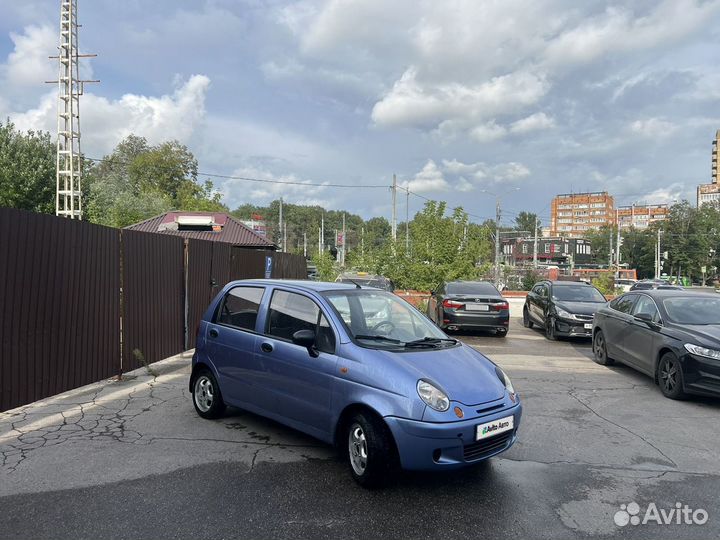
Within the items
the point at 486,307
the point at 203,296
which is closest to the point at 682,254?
the point at 486,307

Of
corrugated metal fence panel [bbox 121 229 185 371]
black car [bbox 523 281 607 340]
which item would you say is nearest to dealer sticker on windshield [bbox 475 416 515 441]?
corrugated metal fence panel [bbox 121 229 185 371]

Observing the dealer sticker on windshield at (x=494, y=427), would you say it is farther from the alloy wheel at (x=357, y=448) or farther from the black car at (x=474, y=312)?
the black car at (x=474, y=312)

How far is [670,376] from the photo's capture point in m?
7.07

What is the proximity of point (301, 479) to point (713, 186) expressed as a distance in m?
151

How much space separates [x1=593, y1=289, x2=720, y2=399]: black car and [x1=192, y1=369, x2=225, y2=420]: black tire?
578cm

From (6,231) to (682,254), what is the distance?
3827 inches

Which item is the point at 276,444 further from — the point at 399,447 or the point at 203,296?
the point at 203,296

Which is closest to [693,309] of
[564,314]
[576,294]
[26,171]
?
[564,314]

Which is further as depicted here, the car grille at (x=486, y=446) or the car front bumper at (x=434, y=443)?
the car grille at (x=486, y=446)

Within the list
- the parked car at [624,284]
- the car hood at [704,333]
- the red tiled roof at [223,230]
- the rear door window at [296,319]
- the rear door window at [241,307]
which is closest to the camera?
the rear door window at [296,319]

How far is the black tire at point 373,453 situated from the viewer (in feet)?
12.5

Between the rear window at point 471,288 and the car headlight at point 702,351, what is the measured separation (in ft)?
23.0

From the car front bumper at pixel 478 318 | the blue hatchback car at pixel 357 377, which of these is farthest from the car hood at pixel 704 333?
the car front bumper at pixel 478 318

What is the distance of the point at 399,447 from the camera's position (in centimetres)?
375
